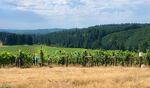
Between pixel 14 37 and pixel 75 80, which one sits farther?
pixel 14 37

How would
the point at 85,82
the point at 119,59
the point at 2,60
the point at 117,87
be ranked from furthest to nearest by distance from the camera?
Answer: 1. the point at 119,59
2. the point at 2,60
3. the point at 85,82
4. the point at 117,87

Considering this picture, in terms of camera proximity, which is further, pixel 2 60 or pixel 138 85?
pixel 2 60

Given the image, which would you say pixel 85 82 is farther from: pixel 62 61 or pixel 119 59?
pixel 119 59

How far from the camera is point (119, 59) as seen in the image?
56750 mm

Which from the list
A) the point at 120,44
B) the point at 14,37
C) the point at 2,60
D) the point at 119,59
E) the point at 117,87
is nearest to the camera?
the point at 117,87

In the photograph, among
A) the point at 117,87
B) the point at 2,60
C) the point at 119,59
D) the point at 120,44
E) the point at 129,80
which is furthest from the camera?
the point at 120,44

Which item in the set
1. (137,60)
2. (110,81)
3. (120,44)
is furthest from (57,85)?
(120,44)

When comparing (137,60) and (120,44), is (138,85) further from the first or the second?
(120,44)

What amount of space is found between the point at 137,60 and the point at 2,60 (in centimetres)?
1689

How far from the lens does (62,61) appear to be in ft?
173

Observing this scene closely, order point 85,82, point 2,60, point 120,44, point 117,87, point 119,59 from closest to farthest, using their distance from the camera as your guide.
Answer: point 117,87 < point 85,82 < point 2,60 < point 119,59 < point 120,44

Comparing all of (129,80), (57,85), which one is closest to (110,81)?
(129,80)

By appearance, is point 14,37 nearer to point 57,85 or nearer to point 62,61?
point 62,61

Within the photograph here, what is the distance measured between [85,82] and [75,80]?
2.48ft
